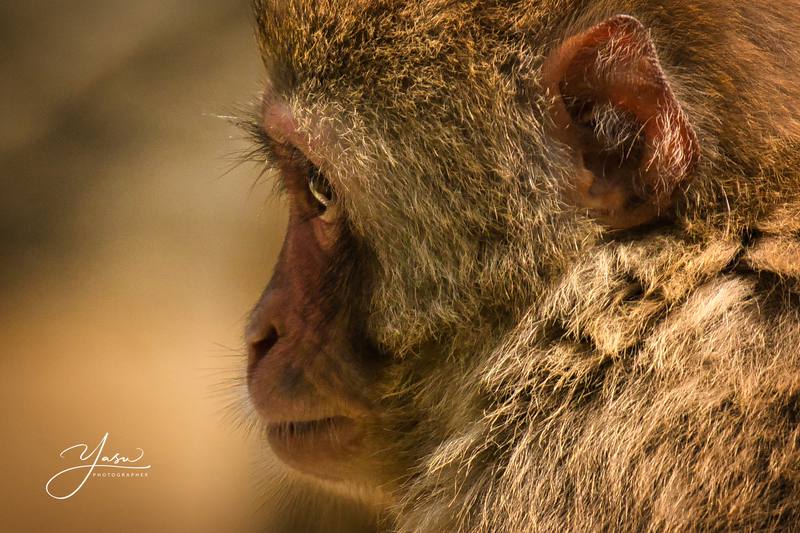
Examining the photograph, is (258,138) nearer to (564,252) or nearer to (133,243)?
(564,252)

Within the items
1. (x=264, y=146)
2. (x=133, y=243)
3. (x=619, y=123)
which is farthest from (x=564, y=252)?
(x=133, y=243)

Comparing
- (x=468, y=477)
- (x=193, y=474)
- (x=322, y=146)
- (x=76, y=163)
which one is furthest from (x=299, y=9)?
(x=193, y=474)

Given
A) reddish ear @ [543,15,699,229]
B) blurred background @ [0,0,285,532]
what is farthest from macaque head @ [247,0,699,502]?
blurred background @ [0,0,285,532]

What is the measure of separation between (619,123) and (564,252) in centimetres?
28

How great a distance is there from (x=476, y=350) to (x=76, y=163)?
2570 mm

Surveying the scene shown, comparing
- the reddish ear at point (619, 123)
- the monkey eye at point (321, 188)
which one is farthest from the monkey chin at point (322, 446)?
the reddish ear at point (619, 123)

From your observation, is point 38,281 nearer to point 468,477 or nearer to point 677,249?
point 468,477

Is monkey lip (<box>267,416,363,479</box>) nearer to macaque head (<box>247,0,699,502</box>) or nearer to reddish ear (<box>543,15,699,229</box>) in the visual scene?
macaque head (<box>247,0,699,502</box>)

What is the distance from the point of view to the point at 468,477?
7.02 feet

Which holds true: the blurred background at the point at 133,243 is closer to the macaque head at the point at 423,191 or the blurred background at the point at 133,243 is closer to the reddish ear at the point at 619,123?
the macaque head at the point at 423,191

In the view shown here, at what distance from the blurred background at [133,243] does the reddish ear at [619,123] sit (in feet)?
6.85

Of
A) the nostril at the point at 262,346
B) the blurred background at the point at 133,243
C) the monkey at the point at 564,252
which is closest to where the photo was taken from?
the monkey at the point at 564,252

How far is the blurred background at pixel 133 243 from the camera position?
156 inches

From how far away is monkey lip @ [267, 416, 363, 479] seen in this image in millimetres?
2451
